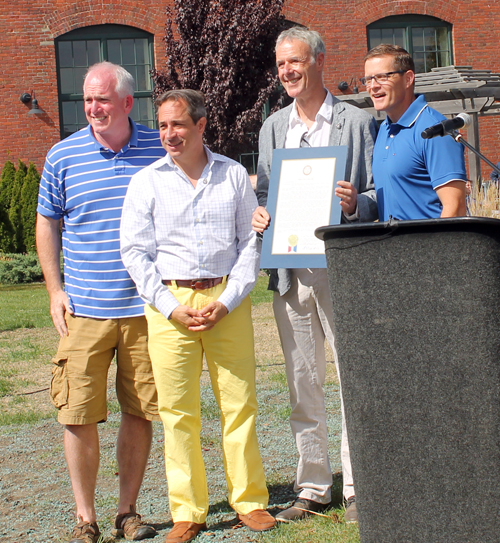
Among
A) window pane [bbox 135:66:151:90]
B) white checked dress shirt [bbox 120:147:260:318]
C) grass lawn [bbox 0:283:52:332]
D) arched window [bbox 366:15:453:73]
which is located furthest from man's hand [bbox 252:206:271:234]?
arched window [bbox 366:15:453:73]

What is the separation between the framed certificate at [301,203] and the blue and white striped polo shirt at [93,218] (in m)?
0.76

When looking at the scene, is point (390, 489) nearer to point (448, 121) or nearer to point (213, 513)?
point (448, 121)

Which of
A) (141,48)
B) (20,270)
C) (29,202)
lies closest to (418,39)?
(141,48)

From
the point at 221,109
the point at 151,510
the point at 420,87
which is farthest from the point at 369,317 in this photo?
the point at 221,109

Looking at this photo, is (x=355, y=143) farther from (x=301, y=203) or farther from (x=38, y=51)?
(x=38, y=51)

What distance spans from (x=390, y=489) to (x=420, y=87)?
1230 centimetres

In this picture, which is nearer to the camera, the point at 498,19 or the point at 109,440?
the point at 109,440

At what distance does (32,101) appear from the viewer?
1789 cm

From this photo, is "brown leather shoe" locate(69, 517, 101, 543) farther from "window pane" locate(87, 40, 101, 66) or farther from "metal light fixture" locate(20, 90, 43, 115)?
"window pane" locate(87, 40, 101, 66)

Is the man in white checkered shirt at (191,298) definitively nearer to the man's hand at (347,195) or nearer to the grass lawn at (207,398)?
the grass lawn at (207,398)

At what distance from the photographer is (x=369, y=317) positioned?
7.78ft

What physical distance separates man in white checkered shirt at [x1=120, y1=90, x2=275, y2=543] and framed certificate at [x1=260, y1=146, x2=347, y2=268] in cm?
23

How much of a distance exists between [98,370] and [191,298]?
637 millimetres

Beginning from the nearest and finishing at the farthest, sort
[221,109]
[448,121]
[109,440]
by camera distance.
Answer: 1. [448,121]
2. [109,440]
3. [221,109]
